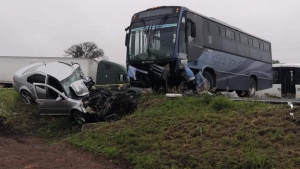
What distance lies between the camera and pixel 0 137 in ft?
36.5

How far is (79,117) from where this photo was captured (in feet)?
38.8

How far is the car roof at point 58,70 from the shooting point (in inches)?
499

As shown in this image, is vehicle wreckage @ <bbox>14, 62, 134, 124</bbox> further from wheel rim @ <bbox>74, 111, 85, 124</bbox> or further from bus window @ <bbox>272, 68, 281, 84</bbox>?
bus window @ <bbox>272, 68, 281, 84</bbox>

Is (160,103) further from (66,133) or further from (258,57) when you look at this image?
(258,57)

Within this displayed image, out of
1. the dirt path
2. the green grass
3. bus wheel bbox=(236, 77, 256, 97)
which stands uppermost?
bus wheel bbox=(236, 77, 256, 97)

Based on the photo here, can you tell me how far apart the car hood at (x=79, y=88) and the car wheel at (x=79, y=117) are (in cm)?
74

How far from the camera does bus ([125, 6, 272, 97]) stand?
12.2 m

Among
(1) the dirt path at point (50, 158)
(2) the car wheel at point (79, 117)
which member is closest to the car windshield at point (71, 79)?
(2) the car wheel at point (79, 117)

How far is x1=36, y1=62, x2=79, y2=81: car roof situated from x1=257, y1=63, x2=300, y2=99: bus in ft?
39.8

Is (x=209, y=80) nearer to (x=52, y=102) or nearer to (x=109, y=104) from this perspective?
(x=109, y=104)

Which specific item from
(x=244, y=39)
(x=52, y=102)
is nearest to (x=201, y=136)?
(x=52, y=102)

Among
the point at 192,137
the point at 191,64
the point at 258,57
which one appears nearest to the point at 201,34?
the point at 191,64

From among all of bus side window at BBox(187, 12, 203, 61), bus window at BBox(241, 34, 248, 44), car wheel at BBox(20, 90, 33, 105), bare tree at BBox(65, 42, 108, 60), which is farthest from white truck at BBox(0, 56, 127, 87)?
bare tree at BBox(65, 42, 108, 60)

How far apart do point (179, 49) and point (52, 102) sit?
5.13 metres
